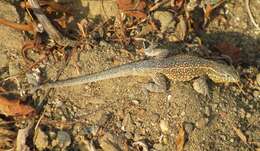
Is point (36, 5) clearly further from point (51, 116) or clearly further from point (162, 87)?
point (162, 87)

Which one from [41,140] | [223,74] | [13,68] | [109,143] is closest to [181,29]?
[223,74]

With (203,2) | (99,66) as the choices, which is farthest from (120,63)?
(203,2)

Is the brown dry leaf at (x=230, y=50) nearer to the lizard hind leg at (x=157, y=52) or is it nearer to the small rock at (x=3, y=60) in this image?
the lizard hind leg at (x=157, y=52)

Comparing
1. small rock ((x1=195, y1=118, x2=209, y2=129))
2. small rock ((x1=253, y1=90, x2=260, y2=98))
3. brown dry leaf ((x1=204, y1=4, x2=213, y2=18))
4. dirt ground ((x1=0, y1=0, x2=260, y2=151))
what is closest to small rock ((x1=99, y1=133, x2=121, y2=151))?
dirt ground ((x1=0, y1=0, x2=260, y2=151))

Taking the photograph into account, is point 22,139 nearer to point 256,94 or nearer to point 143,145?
point 143,145

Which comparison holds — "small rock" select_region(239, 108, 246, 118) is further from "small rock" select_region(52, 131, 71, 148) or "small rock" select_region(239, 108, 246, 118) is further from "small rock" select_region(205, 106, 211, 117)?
"small rock" select_region(52, 131, 71, 148)

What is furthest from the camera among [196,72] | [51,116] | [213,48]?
[213,48]

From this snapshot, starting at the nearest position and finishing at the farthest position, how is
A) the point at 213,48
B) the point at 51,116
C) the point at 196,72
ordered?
1. the point at 51,116
2. the point at 196,72
3. the point at 213,48
